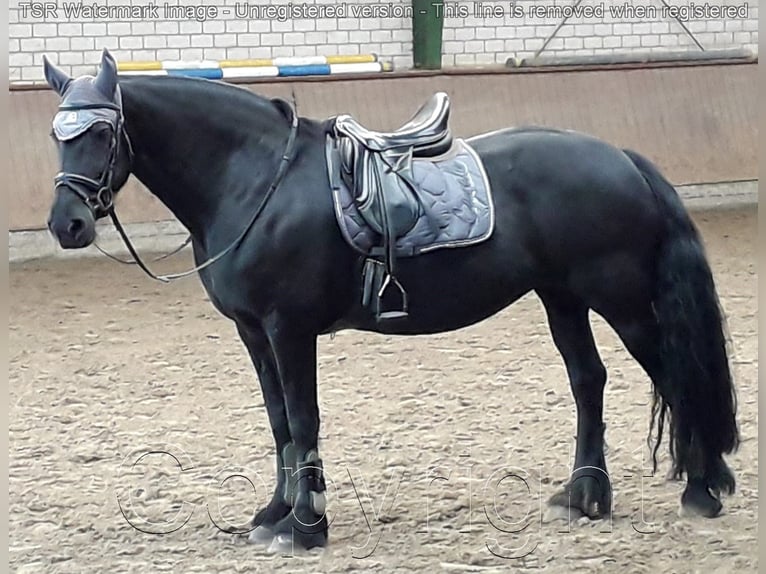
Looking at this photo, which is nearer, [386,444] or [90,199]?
[90,199]

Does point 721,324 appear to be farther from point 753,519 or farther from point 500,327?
point 500,327

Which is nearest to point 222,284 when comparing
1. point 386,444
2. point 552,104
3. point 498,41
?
point 386,444

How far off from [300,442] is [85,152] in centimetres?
102

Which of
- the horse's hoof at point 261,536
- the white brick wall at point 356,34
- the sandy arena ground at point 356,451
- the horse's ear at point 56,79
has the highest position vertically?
the horse's ear at point 56,79

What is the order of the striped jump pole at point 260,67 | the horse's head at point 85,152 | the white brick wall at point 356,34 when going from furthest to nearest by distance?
the white brick wall at point 356,34
the striped jump pole at point 260,67
the horse's head at point 85,152

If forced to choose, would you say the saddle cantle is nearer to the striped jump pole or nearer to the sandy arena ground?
the sandy arena ground

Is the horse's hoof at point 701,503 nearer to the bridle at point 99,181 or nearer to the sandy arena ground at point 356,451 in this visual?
the sandy arena ground at point 356,451

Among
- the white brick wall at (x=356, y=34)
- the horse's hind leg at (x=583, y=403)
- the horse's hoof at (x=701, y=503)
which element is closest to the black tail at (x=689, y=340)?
the horse's hoof at (x=701, y=503)

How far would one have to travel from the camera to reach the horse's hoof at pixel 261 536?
3.33m

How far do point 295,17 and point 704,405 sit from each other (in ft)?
24.6

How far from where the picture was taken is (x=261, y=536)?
3348mm

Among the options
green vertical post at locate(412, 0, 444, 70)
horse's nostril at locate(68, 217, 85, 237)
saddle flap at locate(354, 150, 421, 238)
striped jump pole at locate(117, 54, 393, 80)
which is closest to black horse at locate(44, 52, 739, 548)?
horse's nostril at locate(68, 217, 85, 237)

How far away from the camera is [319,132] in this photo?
321 cm

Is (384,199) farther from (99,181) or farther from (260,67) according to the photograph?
(260,67)
